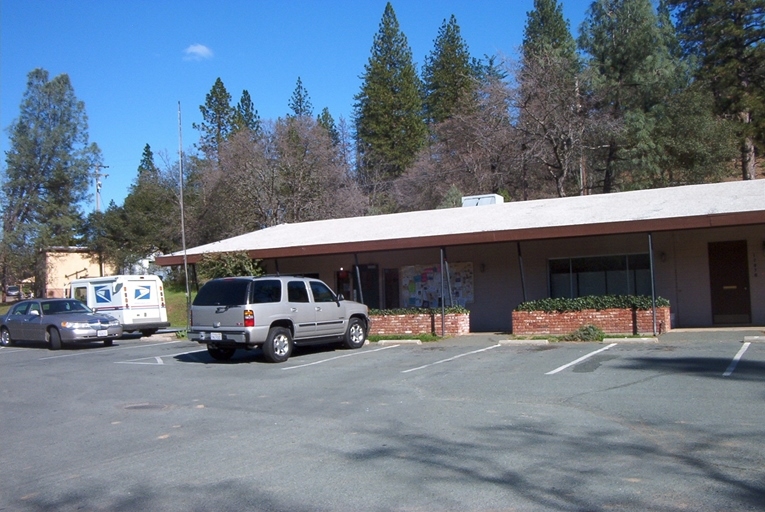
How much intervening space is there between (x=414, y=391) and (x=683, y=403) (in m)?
3.92

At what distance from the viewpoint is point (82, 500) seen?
6305mm

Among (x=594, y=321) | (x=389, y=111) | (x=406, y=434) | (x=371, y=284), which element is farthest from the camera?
(x=389, y=111)

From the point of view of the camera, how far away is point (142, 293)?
24.4 metres

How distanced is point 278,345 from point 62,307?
380 inches

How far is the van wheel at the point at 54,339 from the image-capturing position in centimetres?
2095

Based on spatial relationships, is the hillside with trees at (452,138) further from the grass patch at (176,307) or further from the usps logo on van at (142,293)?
the usps logo on van at (142,293)

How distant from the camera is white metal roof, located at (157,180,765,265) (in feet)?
57.7

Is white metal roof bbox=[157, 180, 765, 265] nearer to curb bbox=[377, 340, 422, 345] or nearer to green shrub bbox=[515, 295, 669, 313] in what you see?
green shrub bbox=[515, 295, 669, 313]

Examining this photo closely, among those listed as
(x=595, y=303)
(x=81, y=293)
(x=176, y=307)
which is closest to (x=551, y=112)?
(x=595, y=303)

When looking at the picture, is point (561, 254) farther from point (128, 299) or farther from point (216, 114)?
point (216, 114)

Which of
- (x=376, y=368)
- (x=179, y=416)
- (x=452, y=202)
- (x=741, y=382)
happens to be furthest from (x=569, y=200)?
(x=179, y=416)

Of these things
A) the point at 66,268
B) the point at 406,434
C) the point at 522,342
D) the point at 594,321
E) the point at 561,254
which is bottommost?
the point at 406,434

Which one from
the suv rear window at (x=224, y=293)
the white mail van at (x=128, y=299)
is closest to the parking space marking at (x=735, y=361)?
the suv rear window at (x=224, y=293)

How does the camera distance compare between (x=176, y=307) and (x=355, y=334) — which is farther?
(x=176, y=307)
